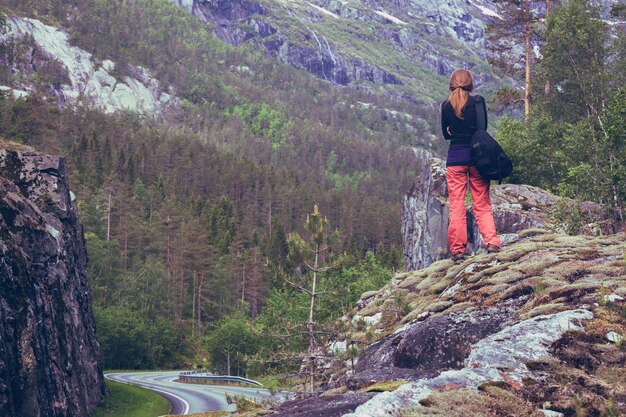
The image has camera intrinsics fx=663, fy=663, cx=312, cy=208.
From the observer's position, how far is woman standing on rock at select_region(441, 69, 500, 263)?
36.0 feet

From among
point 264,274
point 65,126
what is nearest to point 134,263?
point 264,274

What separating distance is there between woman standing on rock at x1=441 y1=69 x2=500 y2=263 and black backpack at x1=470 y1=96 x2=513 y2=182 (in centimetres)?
9

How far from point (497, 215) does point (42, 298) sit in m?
22.4

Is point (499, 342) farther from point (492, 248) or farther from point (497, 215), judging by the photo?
point (497, 215)

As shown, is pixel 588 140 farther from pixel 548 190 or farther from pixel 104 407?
pixel 104 407

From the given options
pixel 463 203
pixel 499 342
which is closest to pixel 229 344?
pixel 463 203

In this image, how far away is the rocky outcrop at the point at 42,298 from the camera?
28.9 m

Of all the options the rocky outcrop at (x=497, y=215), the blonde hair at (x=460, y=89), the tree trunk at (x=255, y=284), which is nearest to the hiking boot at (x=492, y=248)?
the blonde hair at (x=460, y=89)

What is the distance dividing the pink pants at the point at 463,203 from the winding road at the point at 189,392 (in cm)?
2155

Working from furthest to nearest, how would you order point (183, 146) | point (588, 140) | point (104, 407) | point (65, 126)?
point (183, 146) → point (65, 126) → point (104, 407) → point (588, 140)

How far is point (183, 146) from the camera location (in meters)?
147

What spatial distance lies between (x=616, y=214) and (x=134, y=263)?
76.7m

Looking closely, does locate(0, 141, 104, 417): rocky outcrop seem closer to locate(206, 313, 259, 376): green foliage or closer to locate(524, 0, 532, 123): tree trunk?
locate(206, 313, 259, 376): green foliage

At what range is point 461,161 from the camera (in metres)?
11.3
